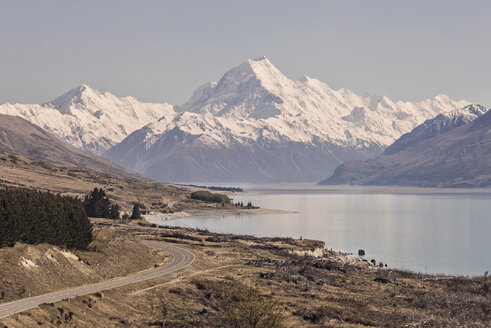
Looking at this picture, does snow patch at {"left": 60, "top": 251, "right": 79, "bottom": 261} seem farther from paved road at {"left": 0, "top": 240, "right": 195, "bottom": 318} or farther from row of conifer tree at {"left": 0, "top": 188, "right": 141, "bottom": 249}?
paved road at {"left": 0, "top": 240, "right": 195, "bottom": 318}

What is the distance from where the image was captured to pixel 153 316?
53500 millimetres

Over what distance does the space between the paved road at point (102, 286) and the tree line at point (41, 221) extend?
8.15m

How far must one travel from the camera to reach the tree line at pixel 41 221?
2421 inches

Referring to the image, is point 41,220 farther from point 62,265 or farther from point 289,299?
point 289,299

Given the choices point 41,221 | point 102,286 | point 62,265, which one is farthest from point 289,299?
point 41,221

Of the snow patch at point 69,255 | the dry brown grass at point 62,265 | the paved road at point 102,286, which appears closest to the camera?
Result: the paved road at point 102,286

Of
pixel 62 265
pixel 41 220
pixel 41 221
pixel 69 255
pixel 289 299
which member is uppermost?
pixel 41 220

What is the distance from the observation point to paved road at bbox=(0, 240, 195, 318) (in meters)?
48.2

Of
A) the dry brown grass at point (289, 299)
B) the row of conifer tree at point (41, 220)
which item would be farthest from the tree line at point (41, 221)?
the dry brown grass at point (289, 299)

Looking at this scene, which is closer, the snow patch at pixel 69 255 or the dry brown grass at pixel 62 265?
the dry brown grass at pixel 62 265

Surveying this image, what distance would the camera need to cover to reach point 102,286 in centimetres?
6128

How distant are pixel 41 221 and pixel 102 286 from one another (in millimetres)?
10881

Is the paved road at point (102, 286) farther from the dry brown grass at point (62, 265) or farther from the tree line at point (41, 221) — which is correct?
the tree line at point (41, 221)

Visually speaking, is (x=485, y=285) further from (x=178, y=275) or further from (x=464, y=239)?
(x=464, y=239)
